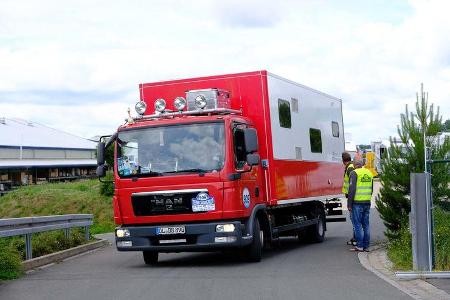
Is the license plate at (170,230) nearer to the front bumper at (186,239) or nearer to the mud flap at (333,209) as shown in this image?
the front bumper at (186,239)

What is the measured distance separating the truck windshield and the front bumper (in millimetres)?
988

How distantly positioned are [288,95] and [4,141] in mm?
69950

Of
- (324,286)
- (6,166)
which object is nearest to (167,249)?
(324,286)

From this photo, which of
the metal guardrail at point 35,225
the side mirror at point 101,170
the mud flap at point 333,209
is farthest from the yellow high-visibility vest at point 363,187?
the metal guardrail at point 35,225

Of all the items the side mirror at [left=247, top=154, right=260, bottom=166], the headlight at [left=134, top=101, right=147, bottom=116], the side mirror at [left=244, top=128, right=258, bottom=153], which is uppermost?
the headlight at [left=134, top=101, right=147, bottom=116]

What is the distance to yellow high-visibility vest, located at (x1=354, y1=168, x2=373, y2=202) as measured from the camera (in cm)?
1462

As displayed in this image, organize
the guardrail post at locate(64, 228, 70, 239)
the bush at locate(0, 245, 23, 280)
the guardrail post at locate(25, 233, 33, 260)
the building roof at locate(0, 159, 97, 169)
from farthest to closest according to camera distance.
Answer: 1. the building roof at locate(0, 159, 97, 169)
2. the guardrail post at locate(64, 228, 70, 239)
3. the guardrail post at locate(25, 233, 33, 260)
4. the bush at locate(0, 245, 23, 280)

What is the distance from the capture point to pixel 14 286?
444 inches

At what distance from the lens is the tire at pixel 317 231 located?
17953mm

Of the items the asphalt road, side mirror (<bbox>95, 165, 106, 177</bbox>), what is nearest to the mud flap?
the asphalt road

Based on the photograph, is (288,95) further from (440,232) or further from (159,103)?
(440,232)

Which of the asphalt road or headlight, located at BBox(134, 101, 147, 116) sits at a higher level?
headlight, located at BBox(134, 101, 147, 116)

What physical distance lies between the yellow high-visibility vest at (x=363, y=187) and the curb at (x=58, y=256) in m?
6.27

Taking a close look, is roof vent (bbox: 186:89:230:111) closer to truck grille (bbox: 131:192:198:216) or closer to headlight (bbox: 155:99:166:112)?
headlight (bbox: 155:99:166:112)
